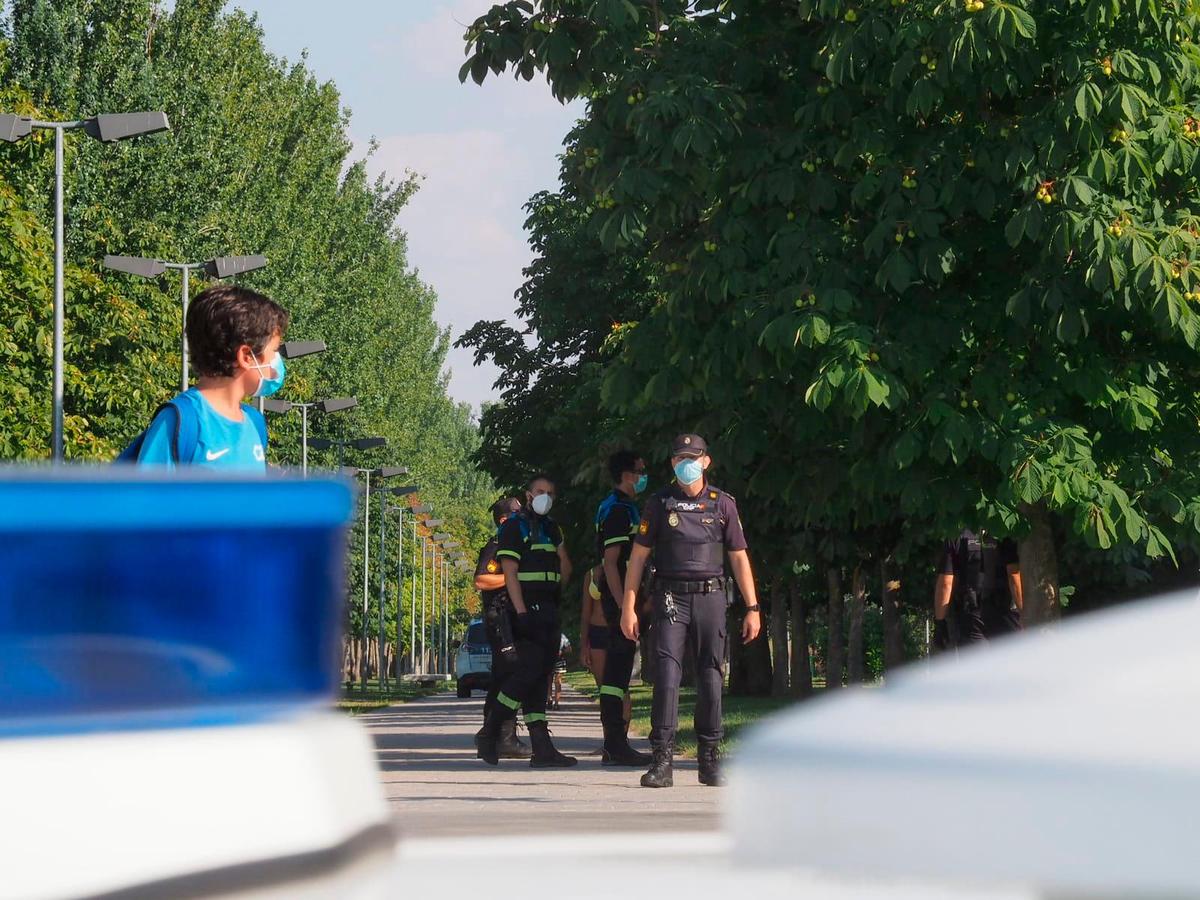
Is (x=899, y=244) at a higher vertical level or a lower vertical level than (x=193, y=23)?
lower

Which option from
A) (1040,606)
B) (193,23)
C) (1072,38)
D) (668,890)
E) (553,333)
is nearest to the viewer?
(668,890)

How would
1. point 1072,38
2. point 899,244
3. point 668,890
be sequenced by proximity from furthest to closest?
1. point 899,244
2. point 1072,38
3. point 668,890

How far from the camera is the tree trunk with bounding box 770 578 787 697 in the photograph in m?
40.8

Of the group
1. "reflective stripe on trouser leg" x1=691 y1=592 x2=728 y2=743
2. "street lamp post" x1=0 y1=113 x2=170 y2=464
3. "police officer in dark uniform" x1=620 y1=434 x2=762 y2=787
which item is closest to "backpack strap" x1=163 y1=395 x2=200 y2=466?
"police officer in dark uniform" x1=620 y1=434 x2=762 y2=787

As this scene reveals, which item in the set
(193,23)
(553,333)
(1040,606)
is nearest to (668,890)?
(1040,606)

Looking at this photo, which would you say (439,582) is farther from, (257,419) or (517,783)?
(257,419)

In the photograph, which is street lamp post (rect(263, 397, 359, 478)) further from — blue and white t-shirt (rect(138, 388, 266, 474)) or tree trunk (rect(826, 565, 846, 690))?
blue and white t-shirt (rect(138, 388, 266, 474))

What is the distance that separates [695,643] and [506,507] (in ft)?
13.3

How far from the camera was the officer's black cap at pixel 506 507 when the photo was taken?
1551cm

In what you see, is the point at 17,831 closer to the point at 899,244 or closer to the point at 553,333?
the point at 899,244

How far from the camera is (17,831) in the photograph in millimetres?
1031

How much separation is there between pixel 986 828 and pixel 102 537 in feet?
1.54

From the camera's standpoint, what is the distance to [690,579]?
39.5ft

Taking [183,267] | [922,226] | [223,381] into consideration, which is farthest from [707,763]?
[183,267]
